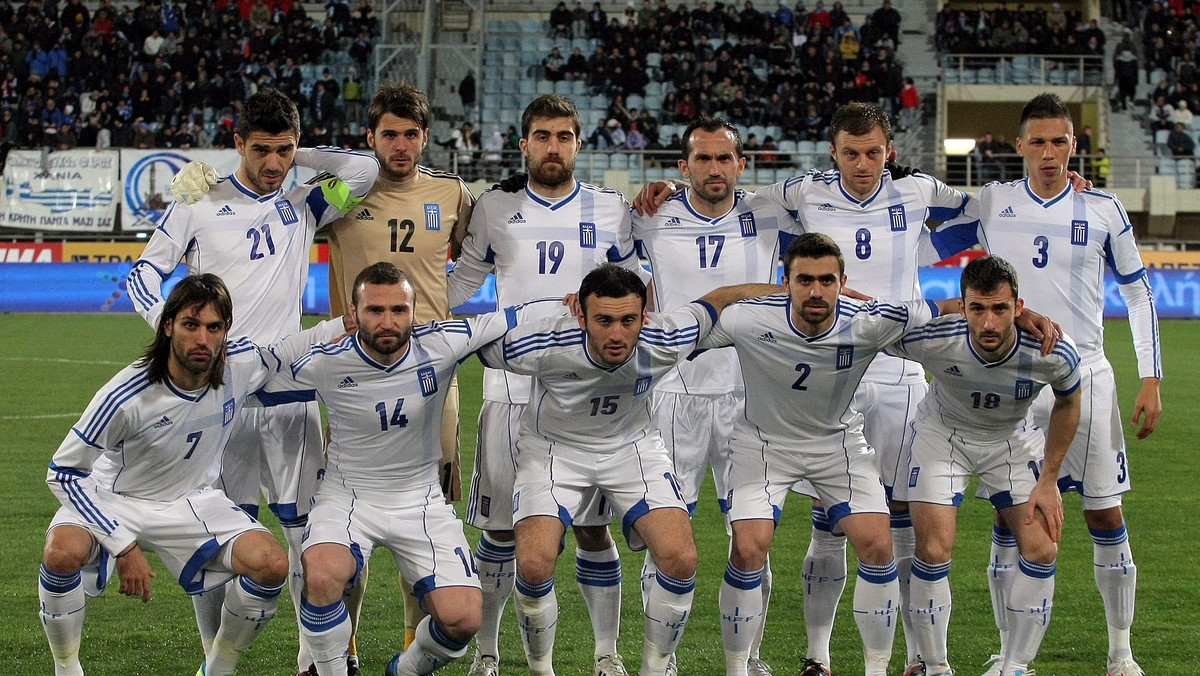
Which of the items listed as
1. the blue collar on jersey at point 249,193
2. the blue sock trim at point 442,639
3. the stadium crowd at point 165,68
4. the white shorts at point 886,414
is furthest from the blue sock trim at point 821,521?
the stadium crowd at point 165,68

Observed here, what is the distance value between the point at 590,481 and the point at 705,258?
1.25 m

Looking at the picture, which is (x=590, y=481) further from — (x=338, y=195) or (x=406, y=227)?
(x=338, y=195)

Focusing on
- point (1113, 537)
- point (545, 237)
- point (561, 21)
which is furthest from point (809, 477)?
point (561, 21)

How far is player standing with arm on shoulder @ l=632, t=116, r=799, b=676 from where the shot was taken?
5363 mm

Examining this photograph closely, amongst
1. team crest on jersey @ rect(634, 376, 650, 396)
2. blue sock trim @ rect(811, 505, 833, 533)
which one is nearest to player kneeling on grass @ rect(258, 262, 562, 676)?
team crest on jersey @ rect(634, 376, 650, 396)

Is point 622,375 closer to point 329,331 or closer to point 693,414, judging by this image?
point 693,414

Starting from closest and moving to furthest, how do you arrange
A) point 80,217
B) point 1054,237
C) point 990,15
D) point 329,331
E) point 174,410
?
point 174,410 → point 329,331 → point 1054,237 → point 80,217 → point 990,15

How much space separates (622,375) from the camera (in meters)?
4.83

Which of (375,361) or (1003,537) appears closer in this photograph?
(375,361)

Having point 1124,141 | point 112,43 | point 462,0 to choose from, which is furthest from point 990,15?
point 112,43

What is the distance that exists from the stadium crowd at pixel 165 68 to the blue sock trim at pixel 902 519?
761 inches

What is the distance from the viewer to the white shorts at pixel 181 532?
14.8 feet

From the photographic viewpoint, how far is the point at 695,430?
5.37 m

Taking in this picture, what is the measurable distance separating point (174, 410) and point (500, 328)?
1298 millimetres
